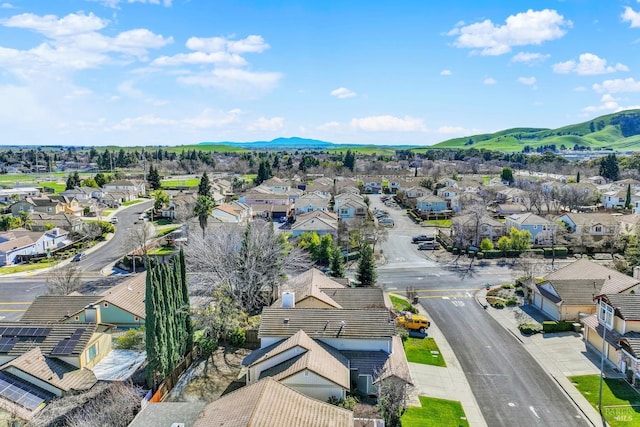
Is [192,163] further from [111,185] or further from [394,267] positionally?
[394,267]

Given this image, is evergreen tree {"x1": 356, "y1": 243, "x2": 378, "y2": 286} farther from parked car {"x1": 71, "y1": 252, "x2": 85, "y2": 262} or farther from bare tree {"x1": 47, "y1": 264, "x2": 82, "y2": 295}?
parked car {"x1": 71, "y1": 252, "x2": 85, "y2": 262}

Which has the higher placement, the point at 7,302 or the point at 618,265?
the point at 618,265

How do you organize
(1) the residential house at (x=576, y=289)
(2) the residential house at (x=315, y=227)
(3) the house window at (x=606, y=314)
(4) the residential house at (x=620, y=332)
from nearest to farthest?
(4) the residential house at (x=620, y=332), (3) the house window at (x=606, y=314), (1) the residential house at (x=576, y=289), (2) the residential house at (x=315, y=227)

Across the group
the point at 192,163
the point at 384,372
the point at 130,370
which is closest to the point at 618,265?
the point at 384,372

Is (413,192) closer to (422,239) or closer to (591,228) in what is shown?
(422,239)

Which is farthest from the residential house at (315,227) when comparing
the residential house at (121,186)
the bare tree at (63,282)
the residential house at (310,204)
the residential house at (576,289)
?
the residential house at (121,186)

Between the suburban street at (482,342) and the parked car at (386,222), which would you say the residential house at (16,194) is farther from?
the suburban street at (482,342)
